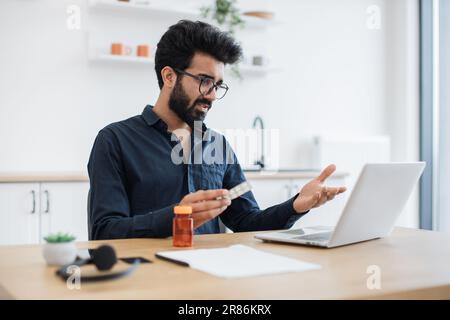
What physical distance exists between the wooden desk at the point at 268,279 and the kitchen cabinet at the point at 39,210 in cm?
161

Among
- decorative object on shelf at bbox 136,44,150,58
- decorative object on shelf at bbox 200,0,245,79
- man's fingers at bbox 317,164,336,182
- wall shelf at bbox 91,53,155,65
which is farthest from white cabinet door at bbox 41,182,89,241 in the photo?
man's fingers at bbox 317,164,336,182

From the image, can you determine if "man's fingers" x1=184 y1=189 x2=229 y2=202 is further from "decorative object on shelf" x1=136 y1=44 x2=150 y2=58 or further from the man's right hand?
"decorative object on shelf" x1=136 y1=44 x2=150 y2=58

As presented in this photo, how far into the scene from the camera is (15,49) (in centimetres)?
345

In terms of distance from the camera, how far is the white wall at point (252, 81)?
137 inches

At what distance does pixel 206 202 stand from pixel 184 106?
2.29 ft

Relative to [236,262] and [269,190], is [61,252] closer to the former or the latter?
[236,262]

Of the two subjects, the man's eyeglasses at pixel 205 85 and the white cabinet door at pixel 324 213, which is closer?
the man's eyeglasses at pixel 205 85

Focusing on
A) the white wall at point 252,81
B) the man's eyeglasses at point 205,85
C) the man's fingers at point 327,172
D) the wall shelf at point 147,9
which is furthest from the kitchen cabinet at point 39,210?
the man's fingers at point 327,172

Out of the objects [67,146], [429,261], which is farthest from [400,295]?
[67,146]

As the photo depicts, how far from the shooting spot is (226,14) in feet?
13.1

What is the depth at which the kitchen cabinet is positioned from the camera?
296cm

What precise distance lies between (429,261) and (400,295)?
0.34 metres

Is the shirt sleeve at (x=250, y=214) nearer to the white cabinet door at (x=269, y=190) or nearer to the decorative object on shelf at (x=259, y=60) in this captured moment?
the white cabinet door at (x=269, y=190)
